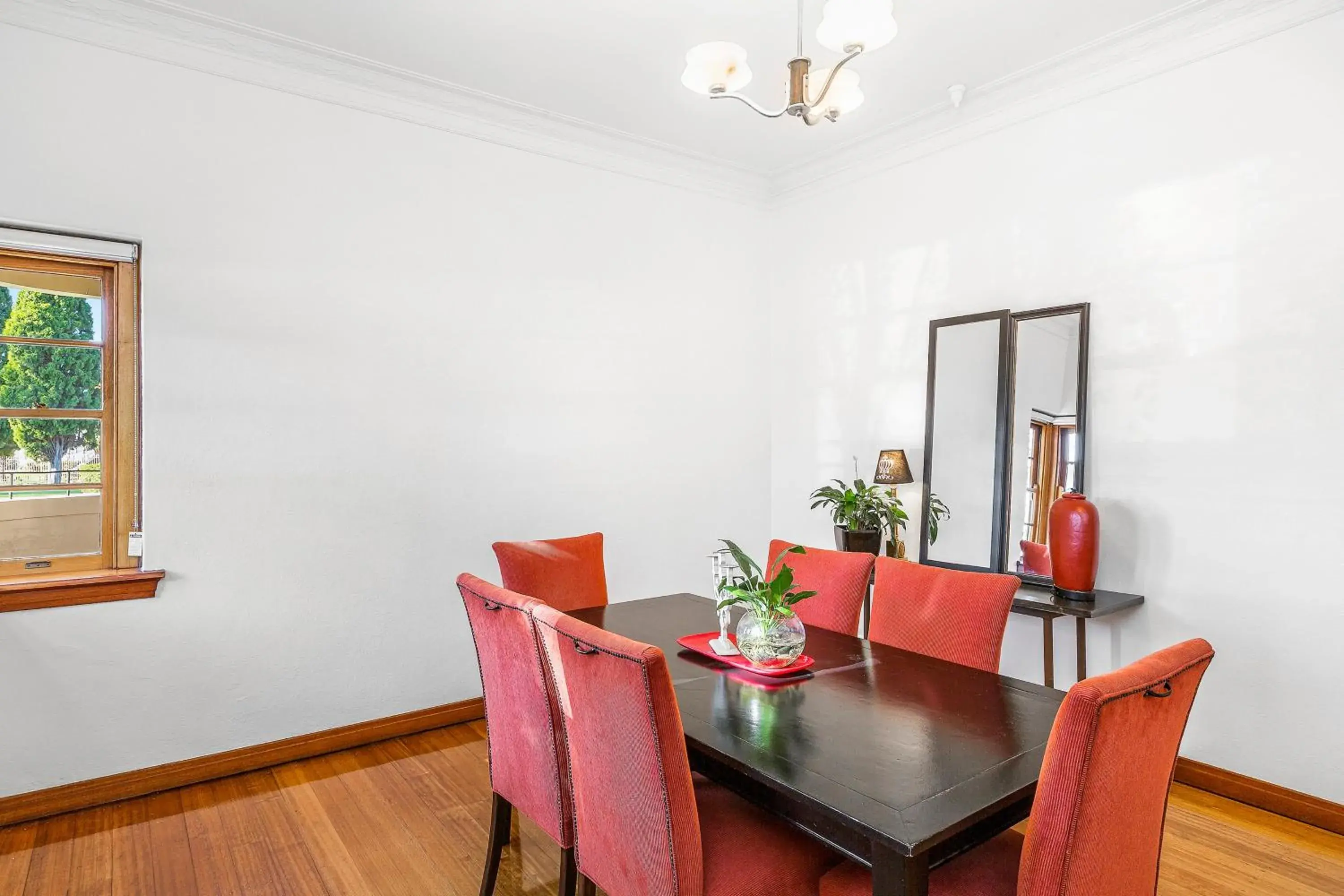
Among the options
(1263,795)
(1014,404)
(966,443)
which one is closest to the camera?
(1263,795)

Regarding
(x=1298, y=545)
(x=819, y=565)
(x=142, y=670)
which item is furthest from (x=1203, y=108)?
(x=142, y=670)

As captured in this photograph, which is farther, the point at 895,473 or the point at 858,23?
the point at 895,473

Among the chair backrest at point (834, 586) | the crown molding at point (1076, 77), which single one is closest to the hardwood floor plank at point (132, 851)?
the chair backrest at point (834, 586)

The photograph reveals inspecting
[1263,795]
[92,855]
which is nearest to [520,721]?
[92,855]

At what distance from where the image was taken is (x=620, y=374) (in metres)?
4.19

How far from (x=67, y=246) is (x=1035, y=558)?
154 inches

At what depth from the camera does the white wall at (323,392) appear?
2.83m

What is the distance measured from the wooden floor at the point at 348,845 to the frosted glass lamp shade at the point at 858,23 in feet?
8.06

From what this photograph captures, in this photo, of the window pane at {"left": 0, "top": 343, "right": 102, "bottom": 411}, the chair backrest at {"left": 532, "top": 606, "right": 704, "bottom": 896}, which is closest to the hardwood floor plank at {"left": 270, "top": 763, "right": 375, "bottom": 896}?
the chair backrest at {"left": 532, "top": 606, "right": 704, "bottom": 896}

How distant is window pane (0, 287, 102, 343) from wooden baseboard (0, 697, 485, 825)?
160 centimetres

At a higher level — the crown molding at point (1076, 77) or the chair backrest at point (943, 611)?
the crown molding at point (1076, 77)

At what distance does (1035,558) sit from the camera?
3314 mm

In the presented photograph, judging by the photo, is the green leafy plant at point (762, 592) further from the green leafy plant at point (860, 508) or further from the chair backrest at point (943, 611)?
the green leafy plant at point (860, 508)

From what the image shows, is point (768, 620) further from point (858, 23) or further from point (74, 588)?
point (74, 588)
